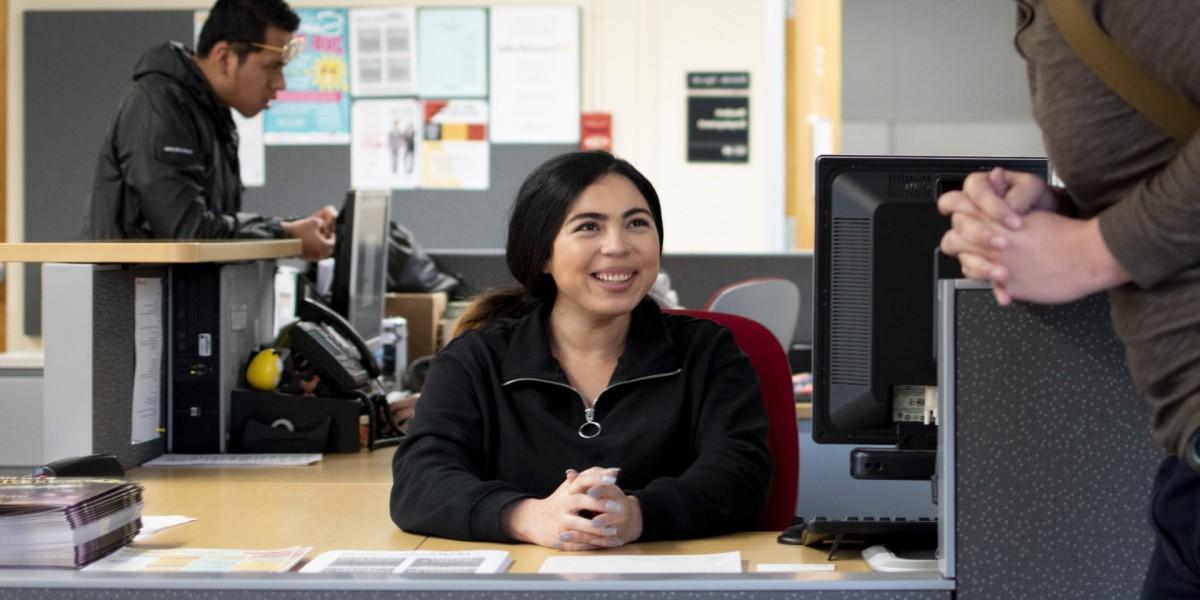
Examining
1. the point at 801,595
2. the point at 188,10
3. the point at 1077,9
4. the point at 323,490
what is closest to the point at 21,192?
the point at 188,10

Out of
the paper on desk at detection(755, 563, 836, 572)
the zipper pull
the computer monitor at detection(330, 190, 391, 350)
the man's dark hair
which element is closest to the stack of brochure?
the zipper pull

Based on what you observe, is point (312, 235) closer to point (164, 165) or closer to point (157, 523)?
point (164, 165)

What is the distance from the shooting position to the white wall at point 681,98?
5609mm

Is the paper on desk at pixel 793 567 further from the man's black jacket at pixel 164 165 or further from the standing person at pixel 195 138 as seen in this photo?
the man's black jacket at pixel 164 165

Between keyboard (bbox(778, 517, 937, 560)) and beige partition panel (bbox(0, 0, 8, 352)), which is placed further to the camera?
beige partition panel (bbox(0, 0, 8, 352))

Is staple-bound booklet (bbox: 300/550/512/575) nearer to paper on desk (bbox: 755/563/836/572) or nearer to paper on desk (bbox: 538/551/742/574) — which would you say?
paper on desk (bbox: 538/551/742/574)

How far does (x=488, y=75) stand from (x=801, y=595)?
462 cm

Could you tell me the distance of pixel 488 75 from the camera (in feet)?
18.8

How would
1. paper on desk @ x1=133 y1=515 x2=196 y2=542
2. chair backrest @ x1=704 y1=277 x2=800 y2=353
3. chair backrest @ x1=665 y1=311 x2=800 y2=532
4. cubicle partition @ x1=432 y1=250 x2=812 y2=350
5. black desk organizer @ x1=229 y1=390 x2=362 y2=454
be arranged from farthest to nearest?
cubicle partition @ x1=432 y1=250 x2=812 y2=350 → chair backrest @ x1=704 y1=277 x2=800 y2=353 → black desk organizer @ x1=229 y1=390 x2=362 y2=454 → chair backrest @ x1=665 y1=311 x2=800 y2=532 → paper on desk @ x1=133 y1=515 x2=196 y2=542

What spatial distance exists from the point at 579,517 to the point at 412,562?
0.19m

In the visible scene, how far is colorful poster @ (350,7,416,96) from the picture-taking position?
5699 mm

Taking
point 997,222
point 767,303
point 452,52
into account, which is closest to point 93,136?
point 452,52

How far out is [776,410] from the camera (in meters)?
2.03

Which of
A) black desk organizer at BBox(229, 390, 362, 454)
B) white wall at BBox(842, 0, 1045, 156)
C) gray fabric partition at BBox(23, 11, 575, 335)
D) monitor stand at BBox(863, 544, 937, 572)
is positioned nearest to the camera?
monitor stand at BBox(863, 544, 937, 572)
